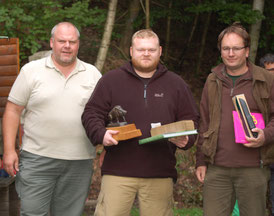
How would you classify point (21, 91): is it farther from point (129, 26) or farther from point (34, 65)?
point (129, 26)

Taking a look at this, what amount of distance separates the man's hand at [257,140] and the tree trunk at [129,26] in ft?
24.4

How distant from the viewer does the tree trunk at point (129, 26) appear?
10364 mm

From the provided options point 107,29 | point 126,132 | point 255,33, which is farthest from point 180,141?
point 255,33

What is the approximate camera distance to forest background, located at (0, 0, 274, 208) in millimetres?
7863

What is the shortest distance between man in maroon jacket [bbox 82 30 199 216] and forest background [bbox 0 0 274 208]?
13.4ft

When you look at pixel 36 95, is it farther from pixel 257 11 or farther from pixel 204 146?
pixel 257 11

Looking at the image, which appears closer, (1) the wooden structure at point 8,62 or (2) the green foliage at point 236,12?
(1) the wooden structure at point 8,62

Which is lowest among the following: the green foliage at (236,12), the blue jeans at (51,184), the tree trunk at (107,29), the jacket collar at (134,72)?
the blue jeans at (51,184)

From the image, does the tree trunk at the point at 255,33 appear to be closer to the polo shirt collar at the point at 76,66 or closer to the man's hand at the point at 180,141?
the polo shirt collar at the point at 76,66

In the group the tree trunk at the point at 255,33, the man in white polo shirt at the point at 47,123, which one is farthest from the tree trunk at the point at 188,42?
the man in white polo shirt at the point at 47,123

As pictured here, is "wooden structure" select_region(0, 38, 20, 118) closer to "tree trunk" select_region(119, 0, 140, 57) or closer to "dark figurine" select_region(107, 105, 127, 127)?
"dark figurine" select_region(107, 105, 127, 127)

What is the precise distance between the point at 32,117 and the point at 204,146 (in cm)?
164

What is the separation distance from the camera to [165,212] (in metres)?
3.57

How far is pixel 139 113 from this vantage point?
3.49 m
